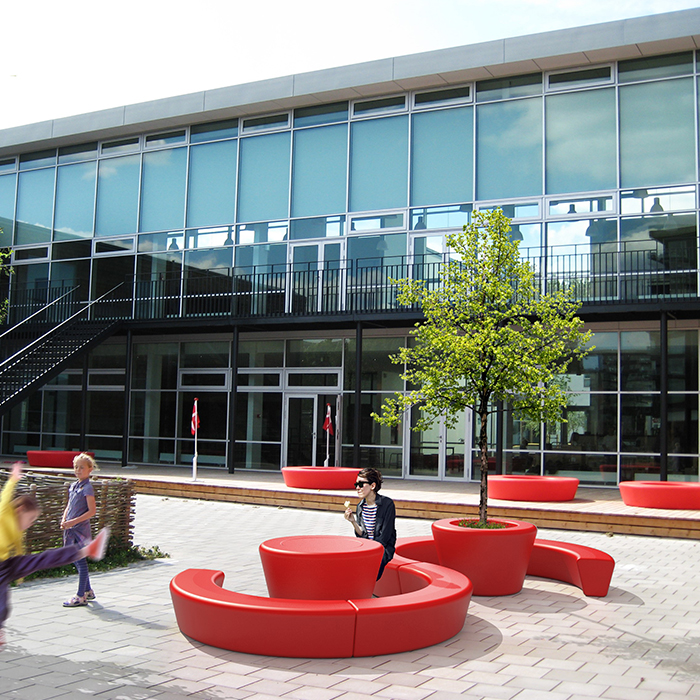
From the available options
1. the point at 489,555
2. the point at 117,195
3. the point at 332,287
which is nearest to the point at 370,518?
the point at 489,555

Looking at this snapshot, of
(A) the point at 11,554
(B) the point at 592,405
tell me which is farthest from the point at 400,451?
(A) the point at 11,554

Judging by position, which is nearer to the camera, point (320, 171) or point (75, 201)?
point (320, 171)

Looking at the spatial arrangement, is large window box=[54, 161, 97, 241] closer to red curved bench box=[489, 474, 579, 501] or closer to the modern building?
the modern building

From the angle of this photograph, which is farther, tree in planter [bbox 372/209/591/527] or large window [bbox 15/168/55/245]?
large window [bbox 15/168/55/245]

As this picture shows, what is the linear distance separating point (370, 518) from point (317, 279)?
1331cm

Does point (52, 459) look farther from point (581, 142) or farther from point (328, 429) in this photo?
point (581, 142)

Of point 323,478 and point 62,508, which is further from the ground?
point 62,508

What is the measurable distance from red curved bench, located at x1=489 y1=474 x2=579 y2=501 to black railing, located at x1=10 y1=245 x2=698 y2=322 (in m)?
4.05

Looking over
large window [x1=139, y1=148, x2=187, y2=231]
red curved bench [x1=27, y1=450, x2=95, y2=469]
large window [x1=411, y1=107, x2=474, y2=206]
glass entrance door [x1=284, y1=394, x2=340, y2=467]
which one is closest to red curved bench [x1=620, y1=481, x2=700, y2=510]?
glass entrance door [x1=284, y1=394, x2=340, y2=467]

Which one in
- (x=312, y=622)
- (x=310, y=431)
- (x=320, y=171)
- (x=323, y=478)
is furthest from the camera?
(x=320, y=171)

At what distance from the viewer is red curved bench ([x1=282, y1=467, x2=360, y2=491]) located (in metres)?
16.0

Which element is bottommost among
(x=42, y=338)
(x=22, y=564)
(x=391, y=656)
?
(x=391, y=656)

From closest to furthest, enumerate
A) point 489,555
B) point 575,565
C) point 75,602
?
point 75,602, point 489,555, point 575,565

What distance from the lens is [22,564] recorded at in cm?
398
